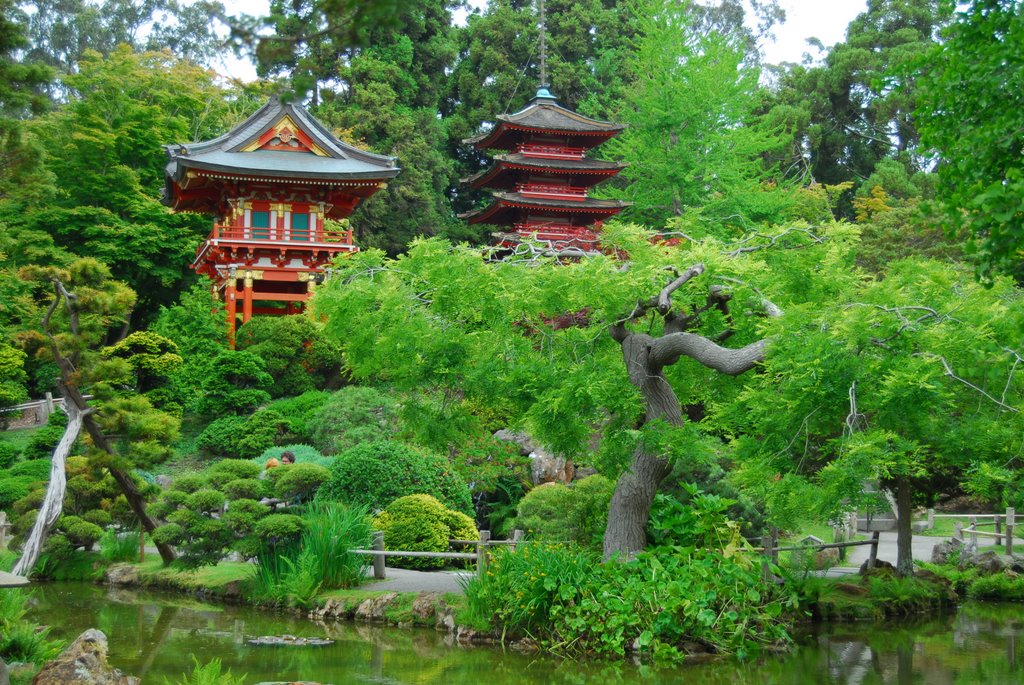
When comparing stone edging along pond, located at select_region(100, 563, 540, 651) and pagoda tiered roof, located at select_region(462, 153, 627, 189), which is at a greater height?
pagoda tiered roof, located at select_region(462, 153, 627, 189)

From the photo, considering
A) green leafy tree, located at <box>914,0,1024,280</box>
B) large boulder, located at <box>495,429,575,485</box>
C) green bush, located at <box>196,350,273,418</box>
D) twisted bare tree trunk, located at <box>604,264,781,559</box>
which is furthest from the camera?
green bush, located at <box>196,350,273,418</box>

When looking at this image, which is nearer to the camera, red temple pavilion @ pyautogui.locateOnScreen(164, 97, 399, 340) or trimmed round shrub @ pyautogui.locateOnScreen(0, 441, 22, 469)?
trimmed round shrub @ pyautogui.locateOnScreen(0, 441, 22, 469)

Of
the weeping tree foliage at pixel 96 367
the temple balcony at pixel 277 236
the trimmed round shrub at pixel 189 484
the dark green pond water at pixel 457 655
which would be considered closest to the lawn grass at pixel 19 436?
the temple balcony at pixel 277 236

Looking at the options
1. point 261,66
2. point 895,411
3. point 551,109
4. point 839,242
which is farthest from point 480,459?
point 551,109

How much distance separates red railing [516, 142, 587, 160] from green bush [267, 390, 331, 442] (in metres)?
9.93

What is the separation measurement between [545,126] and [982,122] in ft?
68.8

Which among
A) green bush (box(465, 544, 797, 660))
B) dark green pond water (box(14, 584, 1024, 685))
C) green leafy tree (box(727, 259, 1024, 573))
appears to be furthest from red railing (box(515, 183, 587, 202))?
green leafy tree (box(727, 259, 1024, 573))

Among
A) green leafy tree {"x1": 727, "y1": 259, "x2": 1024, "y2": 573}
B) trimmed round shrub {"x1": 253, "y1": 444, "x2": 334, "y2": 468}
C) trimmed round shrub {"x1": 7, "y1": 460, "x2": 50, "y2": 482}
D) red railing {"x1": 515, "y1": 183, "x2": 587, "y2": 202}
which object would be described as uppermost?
red railing {"x1": 515, "y1": 183, "x2": 587, "y2": 202}

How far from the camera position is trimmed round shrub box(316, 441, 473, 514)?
46.6 feet

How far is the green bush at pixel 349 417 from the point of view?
61.7ft

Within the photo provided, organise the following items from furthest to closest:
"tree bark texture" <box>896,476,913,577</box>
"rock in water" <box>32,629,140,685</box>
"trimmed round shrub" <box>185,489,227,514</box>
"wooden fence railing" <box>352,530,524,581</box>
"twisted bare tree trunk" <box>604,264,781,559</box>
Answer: "trimmed round shrub" <box>185,489,227,514</box>, "tree bark texture" <box>896,476,913,577</box>, "wooden fence railing" <box>352,530,524,581</box>, "twisted bare tree trunk" <box>604,264,781,559</box>, "rock in water" <box>32,629,140,685</box>

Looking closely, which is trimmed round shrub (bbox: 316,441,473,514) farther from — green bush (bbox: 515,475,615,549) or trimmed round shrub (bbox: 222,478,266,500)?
green bush (bbox: 515,475,615,549)

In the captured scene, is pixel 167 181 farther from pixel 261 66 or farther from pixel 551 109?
pixel 261 66

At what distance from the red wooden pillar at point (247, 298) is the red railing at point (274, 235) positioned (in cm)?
95
